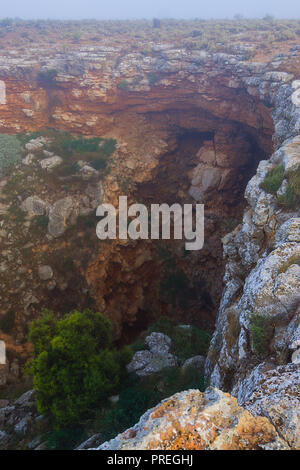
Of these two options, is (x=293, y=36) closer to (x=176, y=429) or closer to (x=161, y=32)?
(x=161, y=32)

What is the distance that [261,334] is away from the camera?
16.4ft

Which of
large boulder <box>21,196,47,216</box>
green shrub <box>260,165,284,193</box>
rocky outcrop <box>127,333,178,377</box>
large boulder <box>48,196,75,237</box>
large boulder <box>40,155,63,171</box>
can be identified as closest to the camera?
green shrub <box>260,165,284,193</box>

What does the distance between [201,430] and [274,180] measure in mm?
7000

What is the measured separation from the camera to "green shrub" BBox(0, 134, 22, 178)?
57.0 ft

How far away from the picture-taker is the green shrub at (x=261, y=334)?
4.98 m

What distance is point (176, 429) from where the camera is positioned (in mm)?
3023

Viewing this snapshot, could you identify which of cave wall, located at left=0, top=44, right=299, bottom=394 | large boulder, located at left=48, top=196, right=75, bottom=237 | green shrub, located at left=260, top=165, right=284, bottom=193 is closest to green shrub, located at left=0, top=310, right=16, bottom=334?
cave wall, located at left=0, top=44, right=299, bottom=394

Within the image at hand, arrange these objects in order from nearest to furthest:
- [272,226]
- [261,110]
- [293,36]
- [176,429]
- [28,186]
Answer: [176,429], [272,226], [261,110], [28,186], [293,36]

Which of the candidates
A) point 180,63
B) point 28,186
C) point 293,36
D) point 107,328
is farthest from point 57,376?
point 293,36

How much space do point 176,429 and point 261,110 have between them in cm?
1654

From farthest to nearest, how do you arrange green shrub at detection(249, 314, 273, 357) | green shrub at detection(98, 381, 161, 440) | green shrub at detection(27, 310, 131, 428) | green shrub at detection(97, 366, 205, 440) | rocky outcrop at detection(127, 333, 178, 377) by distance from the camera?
rocky outcrop at detection(127, 333, 178, 377)
green shrub at detection(27, 310, 131, 428)
green shrub at detection(97, 366, 205, 440)
green shrub at detection(98, 381, 161, 440)
green shrub at detection(249, 314, 273, 357)

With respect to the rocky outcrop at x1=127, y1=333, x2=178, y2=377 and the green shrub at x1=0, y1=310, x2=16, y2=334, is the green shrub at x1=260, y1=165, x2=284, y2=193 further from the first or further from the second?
the green shrub at x1=0, y1=310, x2=16, y2=334

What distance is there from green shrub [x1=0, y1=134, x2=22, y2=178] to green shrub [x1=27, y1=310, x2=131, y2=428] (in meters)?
12.1

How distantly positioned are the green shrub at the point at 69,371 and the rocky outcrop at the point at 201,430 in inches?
209
